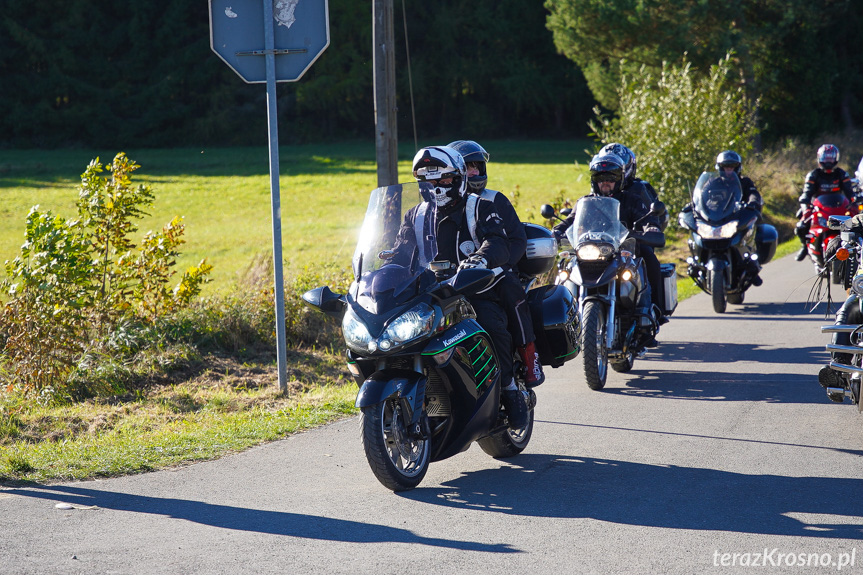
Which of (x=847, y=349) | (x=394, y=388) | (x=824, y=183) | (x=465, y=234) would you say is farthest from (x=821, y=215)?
(x=394, y=388)

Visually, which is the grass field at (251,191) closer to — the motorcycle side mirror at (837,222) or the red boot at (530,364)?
the red boot at (530,364)

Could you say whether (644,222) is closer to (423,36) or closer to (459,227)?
(459,227)

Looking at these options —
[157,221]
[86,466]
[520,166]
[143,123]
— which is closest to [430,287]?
[86,466]

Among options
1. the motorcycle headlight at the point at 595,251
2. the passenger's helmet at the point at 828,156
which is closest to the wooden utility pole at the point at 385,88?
the motorcycle headlight at the point at 595,251

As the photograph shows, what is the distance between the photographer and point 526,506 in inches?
204

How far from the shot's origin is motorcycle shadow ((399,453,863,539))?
16.1ft

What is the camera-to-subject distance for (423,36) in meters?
65.5

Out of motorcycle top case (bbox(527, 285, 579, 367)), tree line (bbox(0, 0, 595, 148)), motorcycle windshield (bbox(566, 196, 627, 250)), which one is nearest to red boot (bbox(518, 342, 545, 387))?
motorcycle top case (bbox(527, 285, 579, 367))

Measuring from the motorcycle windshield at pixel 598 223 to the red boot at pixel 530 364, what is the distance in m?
2.46

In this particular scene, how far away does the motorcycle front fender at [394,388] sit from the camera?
5059mm

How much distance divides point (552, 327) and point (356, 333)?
1.80 metres

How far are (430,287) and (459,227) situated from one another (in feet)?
2.61

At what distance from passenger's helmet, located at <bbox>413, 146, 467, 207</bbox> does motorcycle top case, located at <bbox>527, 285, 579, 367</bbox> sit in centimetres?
107

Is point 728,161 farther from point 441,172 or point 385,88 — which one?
point 441,172
